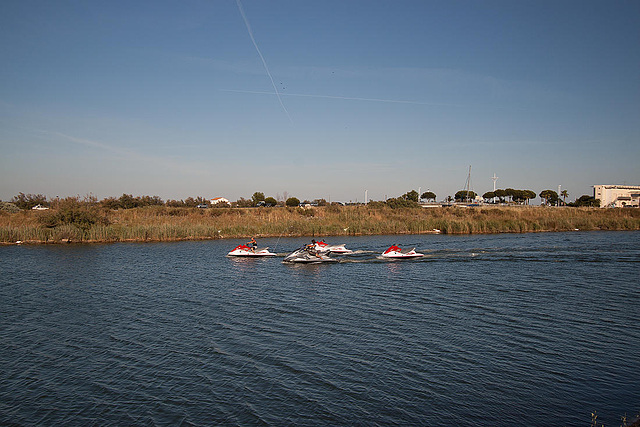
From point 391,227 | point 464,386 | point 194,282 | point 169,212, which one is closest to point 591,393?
point 464,386

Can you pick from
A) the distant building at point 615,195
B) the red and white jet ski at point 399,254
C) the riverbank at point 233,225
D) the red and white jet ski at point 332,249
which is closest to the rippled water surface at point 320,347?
the red and white jet ski at point 399,254

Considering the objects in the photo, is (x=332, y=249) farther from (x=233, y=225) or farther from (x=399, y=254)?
(x=233, y=225)

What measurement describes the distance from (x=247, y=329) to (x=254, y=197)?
10187cm

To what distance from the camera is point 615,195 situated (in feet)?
463

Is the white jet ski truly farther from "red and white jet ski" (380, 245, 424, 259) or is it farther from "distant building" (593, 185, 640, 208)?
"distant building" (593, 185, 640, 208)

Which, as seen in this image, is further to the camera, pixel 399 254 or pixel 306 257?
pixel 399 254

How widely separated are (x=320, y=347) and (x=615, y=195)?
15754 centimetres

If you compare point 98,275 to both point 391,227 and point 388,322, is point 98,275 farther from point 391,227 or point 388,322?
point 391,227

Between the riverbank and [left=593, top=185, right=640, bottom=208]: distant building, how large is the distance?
3098 inches

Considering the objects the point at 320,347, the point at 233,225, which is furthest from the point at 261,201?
the point at 320,347

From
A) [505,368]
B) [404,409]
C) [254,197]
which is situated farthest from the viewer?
[254,197]

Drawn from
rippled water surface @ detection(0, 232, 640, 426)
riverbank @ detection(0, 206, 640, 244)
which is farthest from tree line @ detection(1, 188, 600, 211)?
rippled water surface @ detection(0, 232, 640, 426)

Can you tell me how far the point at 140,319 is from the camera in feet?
60.6

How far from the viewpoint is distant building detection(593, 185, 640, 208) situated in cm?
13312
